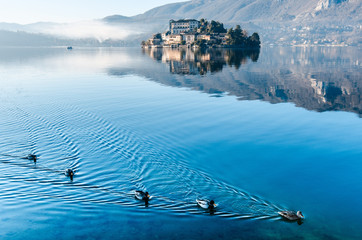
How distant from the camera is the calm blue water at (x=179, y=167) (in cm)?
1784

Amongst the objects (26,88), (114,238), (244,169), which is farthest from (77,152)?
(26,88)

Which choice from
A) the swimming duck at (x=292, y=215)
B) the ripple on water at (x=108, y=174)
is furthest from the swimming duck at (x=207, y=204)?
the swimming duck at (x=292, y=215)

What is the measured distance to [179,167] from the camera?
24969mm

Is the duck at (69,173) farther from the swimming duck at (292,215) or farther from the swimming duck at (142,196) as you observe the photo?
the swimming duck at (292,215)

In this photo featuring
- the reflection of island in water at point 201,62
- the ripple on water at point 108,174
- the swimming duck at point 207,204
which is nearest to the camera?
the swimming duck at point 207,204

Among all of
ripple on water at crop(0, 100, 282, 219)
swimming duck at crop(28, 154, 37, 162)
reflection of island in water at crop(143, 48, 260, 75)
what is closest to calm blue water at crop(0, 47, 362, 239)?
ripple on water at crop(0, 100, 282, 219)

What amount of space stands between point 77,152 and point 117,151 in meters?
3.63

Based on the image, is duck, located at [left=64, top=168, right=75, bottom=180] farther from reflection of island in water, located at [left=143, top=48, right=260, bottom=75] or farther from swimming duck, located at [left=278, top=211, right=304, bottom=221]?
reflection of island in water, located at [left=143, top=48, right=260, bottom=75]

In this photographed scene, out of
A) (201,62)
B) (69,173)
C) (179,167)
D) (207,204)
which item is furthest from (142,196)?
(201,62)

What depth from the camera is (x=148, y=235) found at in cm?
1692

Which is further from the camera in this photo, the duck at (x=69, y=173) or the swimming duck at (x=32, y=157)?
the swimming duck at (x=32, y=157)

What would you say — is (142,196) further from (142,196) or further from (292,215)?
(292,215)

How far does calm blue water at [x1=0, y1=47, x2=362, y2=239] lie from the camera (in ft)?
58.5

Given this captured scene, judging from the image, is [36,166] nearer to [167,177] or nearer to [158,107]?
[167,177]
